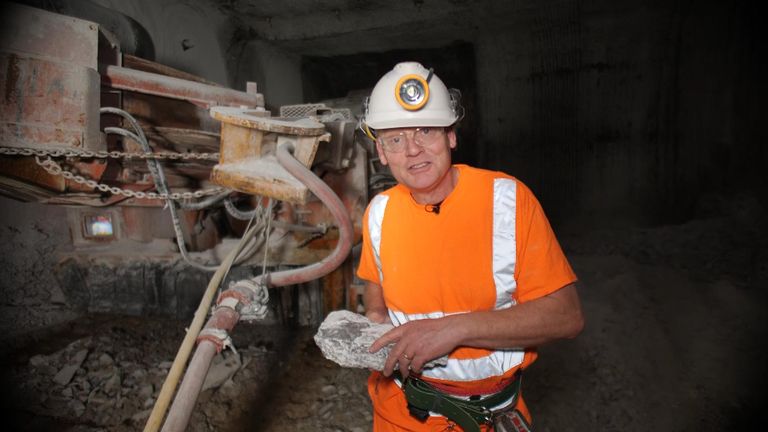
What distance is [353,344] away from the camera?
133 cm

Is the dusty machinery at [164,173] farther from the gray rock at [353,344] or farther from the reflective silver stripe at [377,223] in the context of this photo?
the gray rock at [353,344]

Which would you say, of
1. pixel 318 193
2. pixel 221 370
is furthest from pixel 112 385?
pixel 318 193

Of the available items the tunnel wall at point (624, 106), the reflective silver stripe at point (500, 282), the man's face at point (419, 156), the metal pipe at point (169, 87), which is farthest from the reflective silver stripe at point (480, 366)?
the tunnel wall at point (624, 106)

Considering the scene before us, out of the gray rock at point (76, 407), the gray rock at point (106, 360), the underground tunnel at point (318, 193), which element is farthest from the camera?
the gray rock at point (106, 360)

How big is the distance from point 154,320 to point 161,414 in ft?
8.28

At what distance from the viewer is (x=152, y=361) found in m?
3.14

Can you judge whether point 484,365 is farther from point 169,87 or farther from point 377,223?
point 169,87

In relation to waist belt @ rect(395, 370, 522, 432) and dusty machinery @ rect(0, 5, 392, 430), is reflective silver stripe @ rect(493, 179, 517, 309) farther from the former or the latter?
dusty machinery @ rect(0, 5, 392, 430)

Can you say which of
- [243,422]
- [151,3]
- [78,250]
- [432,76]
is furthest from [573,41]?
[78,250]

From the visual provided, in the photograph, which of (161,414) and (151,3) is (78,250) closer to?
(161,414)

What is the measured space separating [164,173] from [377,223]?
6.19 feet

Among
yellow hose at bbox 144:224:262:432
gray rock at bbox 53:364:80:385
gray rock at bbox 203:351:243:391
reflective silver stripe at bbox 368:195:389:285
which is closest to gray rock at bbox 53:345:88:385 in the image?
gray rock at bbox 53:364:80:385

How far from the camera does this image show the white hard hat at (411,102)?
4.59ft

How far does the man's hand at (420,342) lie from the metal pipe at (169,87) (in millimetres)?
2219
